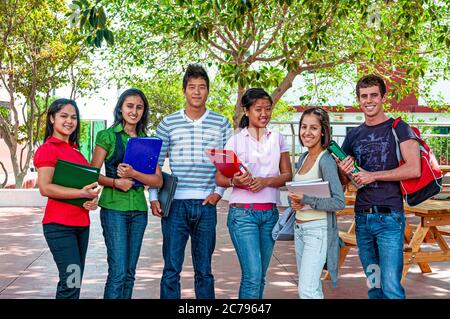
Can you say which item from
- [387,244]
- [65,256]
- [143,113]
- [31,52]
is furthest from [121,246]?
[31,52]

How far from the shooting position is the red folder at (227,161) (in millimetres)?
4426

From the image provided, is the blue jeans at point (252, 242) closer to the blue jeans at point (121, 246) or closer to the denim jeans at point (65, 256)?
the blue jeans at point (121, 246)

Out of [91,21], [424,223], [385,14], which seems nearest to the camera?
[91,21]

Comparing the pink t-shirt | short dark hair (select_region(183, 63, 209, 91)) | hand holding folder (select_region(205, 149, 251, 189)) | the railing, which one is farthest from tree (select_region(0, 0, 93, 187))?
hand holding folder (select_region(205, 149, 251, 189))

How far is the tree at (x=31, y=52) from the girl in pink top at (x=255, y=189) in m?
12.3

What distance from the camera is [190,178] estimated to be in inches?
197

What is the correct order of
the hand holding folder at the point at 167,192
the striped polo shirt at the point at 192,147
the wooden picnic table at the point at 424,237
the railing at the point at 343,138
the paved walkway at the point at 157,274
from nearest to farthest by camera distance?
the hand holding folder at the point at 167,192 → the striped polo shirt at the point at 192,147 → the paved walkway at the point at 157,274 → the wooden picnic table at the point at 424,237 → the railing at the point at 343,138

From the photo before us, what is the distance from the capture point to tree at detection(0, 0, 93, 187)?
16250 mm

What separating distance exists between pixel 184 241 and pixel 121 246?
0.53 metres

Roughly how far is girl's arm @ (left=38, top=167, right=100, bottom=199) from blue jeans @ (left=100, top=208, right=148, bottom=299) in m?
0.32

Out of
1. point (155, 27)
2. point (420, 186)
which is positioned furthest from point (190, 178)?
point (155, 27)

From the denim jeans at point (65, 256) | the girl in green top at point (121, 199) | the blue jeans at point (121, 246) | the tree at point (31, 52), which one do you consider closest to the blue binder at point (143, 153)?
the girl in green top at point (121, 199)

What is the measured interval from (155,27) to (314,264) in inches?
441
